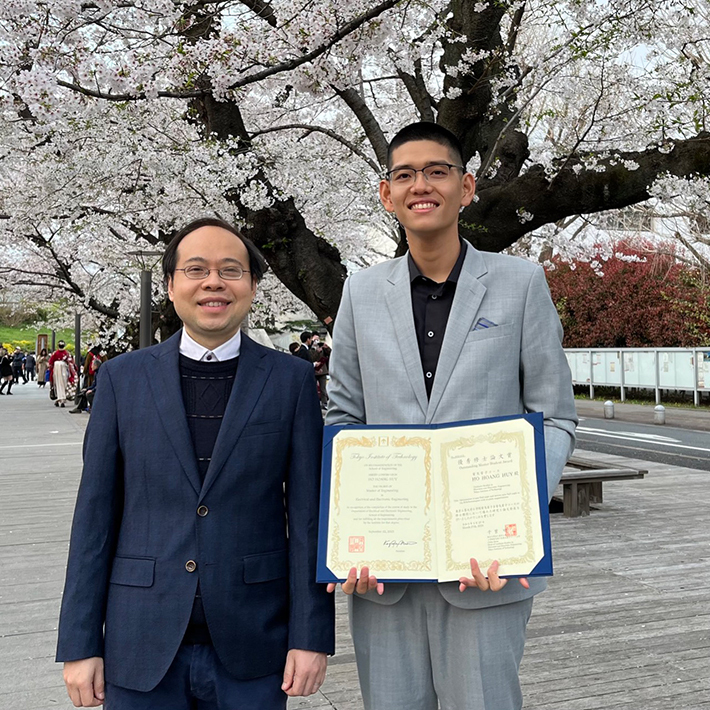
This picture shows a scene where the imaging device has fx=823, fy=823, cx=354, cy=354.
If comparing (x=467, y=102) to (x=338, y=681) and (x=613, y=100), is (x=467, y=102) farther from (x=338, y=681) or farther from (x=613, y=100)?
(x=613, y=100)

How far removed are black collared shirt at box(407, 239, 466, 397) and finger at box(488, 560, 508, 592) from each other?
49 cm

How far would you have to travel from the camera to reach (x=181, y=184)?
11414 mm

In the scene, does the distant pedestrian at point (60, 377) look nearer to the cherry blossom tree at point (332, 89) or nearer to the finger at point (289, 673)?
the cherry blossom tree at point (332, 89)

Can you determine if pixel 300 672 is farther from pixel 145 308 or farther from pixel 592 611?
pixel 145 308

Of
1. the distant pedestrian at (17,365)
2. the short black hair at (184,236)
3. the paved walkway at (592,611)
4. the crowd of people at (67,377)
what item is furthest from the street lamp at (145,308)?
the distant pedestrian at (17,365)

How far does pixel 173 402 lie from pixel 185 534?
347 millimetres

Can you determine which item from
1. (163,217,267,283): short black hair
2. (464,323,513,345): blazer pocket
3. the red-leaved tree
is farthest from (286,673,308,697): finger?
the red-leaved tree

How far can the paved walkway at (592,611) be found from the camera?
12.8 ft

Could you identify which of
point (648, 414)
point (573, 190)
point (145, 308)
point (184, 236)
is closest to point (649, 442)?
point (648, 414)

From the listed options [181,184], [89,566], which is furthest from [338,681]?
[181,184]

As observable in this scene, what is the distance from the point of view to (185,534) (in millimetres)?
2119

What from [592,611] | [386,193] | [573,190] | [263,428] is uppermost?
[573,190]

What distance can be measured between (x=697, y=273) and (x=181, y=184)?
715 inches

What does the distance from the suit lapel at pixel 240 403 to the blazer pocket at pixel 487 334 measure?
56 centimetres
